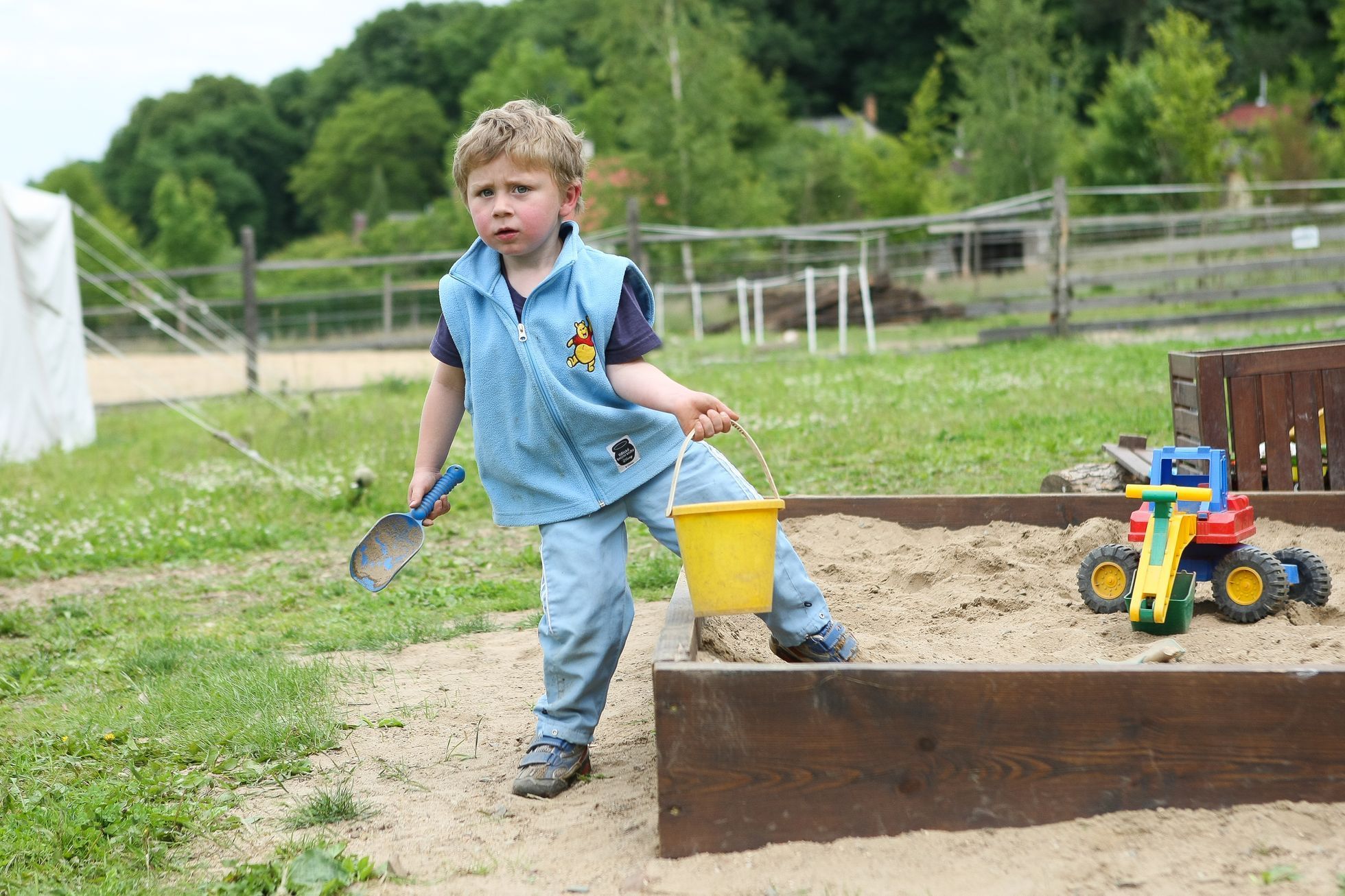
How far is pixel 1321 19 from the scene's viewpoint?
58.5 m

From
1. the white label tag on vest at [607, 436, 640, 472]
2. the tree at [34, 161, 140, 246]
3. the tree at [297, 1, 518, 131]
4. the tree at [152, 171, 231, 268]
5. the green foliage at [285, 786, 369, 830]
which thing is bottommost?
the green foliage at [285, 786, 369, 830]

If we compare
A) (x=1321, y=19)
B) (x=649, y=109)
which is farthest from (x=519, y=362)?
(x=1321, y=19)

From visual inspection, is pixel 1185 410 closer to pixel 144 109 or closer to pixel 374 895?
pixel 374 895

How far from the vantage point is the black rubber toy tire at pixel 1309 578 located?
3135mm

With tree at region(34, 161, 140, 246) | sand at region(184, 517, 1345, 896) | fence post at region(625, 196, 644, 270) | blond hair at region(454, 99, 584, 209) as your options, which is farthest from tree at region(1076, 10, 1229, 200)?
tree at region(34, 161, 140, 246)

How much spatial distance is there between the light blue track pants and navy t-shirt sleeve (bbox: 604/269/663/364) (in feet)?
0.83

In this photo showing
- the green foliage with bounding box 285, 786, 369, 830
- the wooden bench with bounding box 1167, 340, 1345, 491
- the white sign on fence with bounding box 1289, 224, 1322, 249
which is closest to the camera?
the green foliage with bounding box 285, 786, 369, 830

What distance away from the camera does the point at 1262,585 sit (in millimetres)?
3088

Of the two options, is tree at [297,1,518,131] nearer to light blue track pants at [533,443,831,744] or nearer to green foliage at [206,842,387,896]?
light blue track pants at [533,443,831,744]

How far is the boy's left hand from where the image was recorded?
8.18 ft

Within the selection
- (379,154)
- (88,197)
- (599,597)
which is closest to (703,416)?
(599,597)

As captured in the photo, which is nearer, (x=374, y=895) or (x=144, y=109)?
(x=374, y=895)

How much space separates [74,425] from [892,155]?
92.4 feet

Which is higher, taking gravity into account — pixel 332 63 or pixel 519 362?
pixel 332 63
